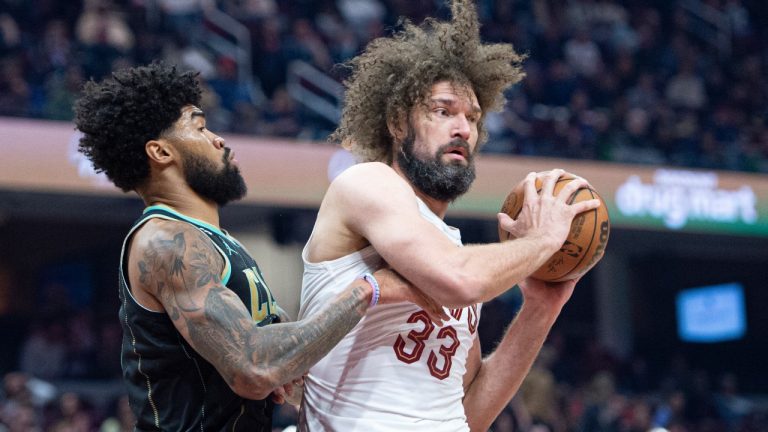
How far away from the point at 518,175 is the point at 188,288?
9.46 m

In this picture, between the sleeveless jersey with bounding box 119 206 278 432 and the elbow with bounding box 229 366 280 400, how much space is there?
9.8 inches

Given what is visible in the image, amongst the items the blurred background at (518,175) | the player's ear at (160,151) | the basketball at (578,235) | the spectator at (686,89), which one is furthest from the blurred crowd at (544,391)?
the player's ear at (160,151)

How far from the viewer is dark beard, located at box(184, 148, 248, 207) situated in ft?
12.1

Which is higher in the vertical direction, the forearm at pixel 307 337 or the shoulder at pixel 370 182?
the shoulder at pixel 370 182

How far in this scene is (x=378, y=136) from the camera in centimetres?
398

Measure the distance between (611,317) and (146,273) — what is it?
14.6 meters

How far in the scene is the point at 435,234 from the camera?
3.34 m

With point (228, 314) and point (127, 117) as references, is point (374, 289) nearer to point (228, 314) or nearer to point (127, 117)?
point (228, 314)

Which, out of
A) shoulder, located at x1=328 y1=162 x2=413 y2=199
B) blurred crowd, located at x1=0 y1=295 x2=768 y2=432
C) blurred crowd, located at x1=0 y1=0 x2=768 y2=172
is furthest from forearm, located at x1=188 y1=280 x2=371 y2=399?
blurred crowd, located at x1=0 y1=0 x2=768 y2=172

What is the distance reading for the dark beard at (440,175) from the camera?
143 inches

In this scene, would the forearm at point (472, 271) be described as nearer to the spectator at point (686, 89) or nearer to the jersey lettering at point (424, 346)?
the jersey lettering at point (424, 346)

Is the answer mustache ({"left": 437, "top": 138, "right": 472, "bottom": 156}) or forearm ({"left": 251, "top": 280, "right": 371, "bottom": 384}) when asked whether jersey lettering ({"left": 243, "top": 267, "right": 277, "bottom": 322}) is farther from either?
mustache ({"left": 437, "top": 138, "right": 472, "bottom": 156})

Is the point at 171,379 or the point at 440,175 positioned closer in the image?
the point at 171,379

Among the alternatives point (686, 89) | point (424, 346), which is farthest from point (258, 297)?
point (686, 89)
